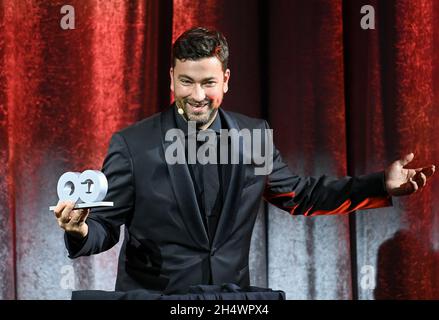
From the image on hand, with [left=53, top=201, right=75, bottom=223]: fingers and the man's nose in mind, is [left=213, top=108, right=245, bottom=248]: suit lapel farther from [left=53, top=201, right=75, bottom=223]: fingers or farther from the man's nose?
[left=53, top=201, right=75, bottom=223]: fingers

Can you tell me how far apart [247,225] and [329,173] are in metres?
0.66

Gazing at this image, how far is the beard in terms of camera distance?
2074 mm

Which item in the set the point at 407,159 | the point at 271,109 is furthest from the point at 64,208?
the point at 271,109

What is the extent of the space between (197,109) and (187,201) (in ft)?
0.80

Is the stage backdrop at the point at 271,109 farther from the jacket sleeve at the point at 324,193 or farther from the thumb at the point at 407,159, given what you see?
the thumb at the point at 407,159

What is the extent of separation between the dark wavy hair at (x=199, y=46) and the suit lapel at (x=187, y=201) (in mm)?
262

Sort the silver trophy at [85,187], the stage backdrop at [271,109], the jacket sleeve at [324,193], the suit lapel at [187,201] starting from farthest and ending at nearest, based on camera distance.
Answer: the stage backdrop at [271,109], the jacket sleeve at [324,193], the suit lapel at [187,201], the silver trophy at [85,187]

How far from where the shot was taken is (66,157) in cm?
263

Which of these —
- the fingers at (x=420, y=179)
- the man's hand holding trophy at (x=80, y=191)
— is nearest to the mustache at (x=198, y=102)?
the man's hand holding trophy at (x=80, y=191)

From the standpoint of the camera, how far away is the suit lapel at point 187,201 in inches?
79.7

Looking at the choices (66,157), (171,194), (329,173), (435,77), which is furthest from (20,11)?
(435,77)

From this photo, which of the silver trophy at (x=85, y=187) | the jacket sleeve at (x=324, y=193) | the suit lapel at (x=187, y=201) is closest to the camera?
the silver trophy at (x=85, y=187)

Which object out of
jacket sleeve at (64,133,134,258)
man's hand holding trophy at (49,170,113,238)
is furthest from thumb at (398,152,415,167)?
man's hand holding trophy at (49,170,113,238)

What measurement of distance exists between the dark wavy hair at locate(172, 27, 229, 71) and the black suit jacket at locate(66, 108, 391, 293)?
0.19 meters
